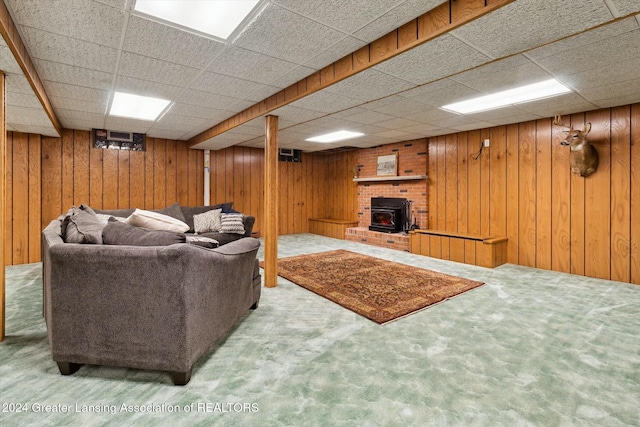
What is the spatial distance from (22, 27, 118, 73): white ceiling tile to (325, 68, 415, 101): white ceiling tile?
2.00 metres

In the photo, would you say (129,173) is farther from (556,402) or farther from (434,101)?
(556,402)

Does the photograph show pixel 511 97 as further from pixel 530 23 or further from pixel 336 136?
pixel 336 136

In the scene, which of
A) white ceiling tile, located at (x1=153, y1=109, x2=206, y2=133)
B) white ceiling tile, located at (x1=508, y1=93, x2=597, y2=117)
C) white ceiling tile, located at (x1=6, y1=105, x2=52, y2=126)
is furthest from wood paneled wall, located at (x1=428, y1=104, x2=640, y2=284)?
white ceiling tile, located at (x1=6, y1=105, x2=52, y2=126)

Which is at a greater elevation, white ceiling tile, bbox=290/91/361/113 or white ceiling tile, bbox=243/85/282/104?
white ceiling tile, bbox=243/85/282/104

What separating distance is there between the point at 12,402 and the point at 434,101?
174 inches

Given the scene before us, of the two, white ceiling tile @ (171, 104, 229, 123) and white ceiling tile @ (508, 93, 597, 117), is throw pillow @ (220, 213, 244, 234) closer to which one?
white ceiling tile @ (171, 104, 229, 123)

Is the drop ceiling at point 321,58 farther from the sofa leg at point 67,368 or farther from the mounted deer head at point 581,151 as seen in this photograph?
the sofa leg at point 67,368

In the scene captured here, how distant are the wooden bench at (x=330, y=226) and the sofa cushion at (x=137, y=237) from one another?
6.04 meters

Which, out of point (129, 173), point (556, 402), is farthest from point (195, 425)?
point (129, 173)

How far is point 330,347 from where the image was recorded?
94.8 inches

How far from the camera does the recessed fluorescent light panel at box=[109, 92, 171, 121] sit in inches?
158

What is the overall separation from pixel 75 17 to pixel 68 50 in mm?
635

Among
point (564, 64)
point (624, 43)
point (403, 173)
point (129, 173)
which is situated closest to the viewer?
point (624, 43)

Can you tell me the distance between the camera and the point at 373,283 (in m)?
4.04
